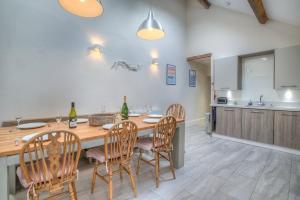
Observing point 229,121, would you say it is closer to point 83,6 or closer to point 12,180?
point 83,6

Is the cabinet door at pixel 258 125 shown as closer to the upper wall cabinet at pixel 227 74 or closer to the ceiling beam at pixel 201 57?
the upper wall cabinet at pixel 227 74

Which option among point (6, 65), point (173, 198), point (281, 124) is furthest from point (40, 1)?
point (281, 124)

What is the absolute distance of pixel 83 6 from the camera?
5.95ft

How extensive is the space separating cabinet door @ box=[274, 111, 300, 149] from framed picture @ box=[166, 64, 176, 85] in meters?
2.70

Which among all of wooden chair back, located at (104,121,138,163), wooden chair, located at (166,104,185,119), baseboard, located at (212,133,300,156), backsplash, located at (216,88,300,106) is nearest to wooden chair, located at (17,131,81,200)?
wooden chair back, located at (104,121,138,163)

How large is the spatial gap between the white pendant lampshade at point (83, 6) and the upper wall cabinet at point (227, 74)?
11.7 ft

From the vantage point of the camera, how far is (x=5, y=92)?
7.75ft

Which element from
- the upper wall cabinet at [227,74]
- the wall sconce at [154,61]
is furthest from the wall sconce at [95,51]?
the upper wall cabinet at [227,74]

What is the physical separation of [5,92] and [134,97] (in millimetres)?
2407

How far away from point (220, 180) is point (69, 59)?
3.20 meters

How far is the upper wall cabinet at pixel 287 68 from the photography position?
10.3 ft

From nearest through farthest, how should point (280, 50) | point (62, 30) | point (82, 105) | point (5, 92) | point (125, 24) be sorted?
point (5, 92) < point (62, 30) < point (82, 105) < point (280, 50) < point (125, 24)

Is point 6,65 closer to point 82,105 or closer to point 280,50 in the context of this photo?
point 82,105

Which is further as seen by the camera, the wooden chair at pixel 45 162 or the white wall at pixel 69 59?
the white wall at pixel 69 59
